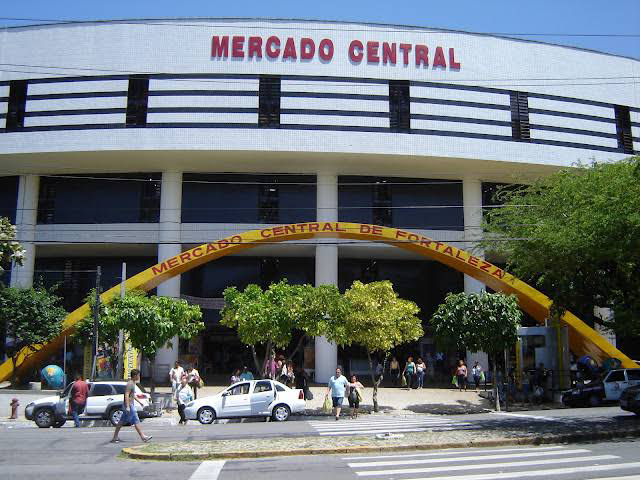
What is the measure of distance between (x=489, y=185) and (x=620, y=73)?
35.1 ft

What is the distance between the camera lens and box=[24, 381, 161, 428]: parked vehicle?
772 inches

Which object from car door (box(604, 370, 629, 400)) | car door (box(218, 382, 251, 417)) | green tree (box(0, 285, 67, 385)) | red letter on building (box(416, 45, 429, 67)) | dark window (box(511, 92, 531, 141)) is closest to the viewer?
car door (box(218, 382, 251, 417))

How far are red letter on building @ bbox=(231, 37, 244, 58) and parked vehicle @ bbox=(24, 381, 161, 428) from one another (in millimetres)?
19358

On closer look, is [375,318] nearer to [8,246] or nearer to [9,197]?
[8,246]

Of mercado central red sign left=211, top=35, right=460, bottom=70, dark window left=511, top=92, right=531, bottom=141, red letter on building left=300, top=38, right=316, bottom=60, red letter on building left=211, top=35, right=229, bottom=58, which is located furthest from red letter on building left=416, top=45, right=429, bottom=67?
red letter on building left=211, top=35, right=229, bottom=58

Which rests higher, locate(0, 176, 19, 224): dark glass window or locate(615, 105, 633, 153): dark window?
locate(615, 105, 633, 153): dark window

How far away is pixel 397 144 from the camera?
32.5 meters

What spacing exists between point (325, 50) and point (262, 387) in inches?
785

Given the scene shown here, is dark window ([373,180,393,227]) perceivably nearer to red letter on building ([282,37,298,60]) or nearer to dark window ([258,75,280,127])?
dark window ([258,75,280,127])

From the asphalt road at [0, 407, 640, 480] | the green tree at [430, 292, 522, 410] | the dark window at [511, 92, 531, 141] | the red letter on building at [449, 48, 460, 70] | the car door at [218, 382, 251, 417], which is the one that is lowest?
the asphalt road at [0, 407, 640, 480]

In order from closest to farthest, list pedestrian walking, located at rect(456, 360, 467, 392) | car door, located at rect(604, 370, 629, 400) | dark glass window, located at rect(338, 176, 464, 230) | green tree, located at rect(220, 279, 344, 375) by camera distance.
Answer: green tree, located at rect(220, 279, 344, 375), car door, located at rect(604, 370, 629, 400), pedestrian walking, located at rect(456, 360, 467, 392), dark glass window, located at rect(338, 176, 464, 230)

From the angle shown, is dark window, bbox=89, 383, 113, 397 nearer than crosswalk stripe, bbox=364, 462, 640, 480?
No

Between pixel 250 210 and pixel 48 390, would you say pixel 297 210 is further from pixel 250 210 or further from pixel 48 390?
pixel 48 390

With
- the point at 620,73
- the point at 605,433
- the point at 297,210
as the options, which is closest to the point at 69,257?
the point at 297,210
